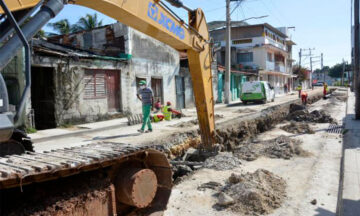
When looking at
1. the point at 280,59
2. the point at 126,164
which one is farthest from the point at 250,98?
the point at 280,59

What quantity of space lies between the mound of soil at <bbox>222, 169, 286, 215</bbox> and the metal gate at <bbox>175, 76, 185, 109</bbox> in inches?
613

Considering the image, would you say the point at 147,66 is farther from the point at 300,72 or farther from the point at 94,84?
the point at 300,72

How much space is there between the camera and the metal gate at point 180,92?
20.7m

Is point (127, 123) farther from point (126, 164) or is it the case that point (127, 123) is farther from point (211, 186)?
point (126, 164)

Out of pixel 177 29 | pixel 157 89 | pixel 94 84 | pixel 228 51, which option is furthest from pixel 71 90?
pixel 228 51

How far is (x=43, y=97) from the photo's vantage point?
13.2 m

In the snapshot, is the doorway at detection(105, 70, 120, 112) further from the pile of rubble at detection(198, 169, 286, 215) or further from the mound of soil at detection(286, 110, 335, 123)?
the pile of rubble at detection(198, 169, 286, 215)

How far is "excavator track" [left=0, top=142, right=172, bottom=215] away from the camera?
8.41 feet

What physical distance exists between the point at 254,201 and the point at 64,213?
2.56 meters

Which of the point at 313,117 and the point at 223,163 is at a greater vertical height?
the point at 313,117

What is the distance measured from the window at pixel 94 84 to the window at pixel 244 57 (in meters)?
30.6

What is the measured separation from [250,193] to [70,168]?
266 cm

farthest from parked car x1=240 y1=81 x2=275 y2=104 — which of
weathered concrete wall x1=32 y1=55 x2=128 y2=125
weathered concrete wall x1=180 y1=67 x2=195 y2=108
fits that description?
weathered concrete wall x1=32 y1=55 x2=128 y2=125

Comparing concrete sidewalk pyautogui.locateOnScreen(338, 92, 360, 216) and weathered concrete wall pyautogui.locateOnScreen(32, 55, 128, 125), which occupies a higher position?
weathered concrete wall pyautogui.locateOnScreen(32, 55, 128, 125)
